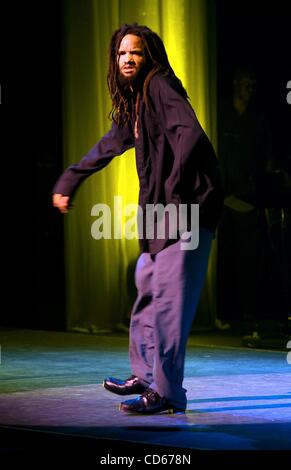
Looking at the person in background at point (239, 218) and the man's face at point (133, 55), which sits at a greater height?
the man's face at point (133, 55)

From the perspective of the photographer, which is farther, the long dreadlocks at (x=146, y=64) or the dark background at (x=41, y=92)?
the dark background at (x=41, y=92)

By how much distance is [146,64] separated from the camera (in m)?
4.04

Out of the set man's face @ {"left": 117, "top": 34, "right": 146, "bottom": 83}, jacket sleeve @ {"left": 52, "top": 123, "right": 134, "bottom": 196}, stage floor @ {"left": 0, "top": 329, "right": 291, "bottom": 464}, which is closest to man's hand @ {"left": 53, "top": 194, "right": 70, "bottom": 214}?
jacket sleeve @ {"left": 52, "top": 123, "right": 134, "bottom": 196}

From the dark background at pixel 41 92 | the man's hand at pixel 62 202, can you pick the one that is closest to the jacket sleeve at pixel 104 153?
the man's hand at pixel 62 202

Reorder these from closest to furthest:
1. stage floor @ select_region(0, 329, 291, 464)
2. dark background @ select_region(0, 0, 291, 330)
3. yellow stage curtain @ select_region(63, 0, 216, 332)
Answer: stage floor @ select_region(0, 329, 291, 464) → yellow stage curtain @ select_region(63, 0, 216, 332) → dark background @ select_region(0, 0, 291, 330)

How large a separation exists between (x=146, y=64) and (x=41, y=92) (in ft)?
12.8

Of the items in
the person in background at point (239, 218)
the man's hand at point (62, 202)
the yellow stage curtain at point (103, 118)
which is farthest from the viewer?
the person in background at point (239, 218)

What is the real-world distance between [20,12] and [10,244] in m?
1.70

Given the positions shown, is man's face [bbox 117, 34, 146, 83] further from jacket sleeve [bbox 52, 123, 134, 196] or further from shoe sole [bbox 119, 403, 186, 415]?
shoe sole [bbox 119, 403, 186, 415]

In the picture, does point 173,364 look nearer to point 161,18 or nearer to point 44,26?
point 161,18

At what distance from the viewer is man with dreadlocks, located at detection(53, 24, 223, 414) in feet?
12.7

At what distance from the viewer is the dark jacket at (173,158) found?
3820 millimetres

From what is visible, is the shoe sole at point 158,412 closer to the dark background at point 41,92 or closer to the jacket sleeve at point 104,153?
the jacket sleeve at point 104,153

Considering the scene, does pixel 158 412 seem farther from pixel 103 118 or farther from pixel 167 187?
pixel 103 118
